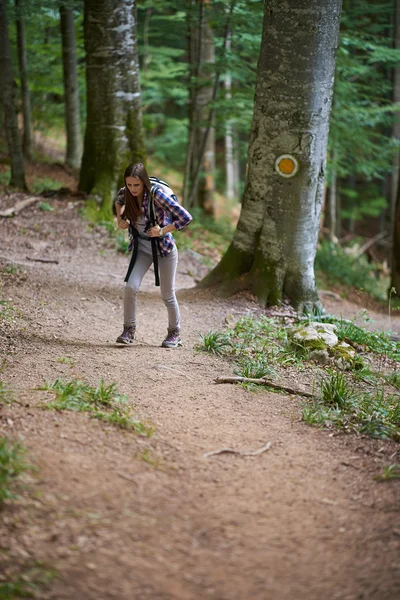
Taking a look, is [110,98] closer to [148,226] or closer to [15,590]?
[148,226]

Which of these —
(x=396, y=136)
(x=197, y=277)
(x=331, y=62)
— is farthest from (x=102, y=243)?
(x=396, y=136)

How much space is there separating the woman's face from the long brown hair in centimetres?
3

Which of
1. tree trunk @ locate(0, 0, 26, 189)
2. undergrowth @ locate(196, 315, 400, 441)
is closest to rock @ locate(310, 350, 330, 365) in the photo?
undergrowth @ locate(196, 315, 400, 441)

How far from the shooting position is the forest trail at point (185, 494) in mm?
2940

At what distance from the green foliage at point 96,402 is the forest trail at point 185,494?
0.12 metres

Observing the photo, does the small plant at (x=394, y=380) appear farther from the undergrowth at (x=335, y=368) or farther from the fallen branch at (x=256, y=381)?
the fallen branch at (x=256, y=381)

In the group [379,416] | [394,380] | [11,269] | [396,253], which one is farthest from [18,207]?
[379,416]

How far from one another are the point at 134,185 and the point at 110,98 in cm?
632

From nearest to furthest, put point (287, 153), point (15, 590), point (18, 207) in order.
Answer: point (15, 590) < point (287, 153) < point (18, 207)

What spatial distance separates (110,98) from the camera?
449 inches

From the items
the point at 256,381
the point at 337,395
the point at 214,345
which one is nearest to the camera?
the point at 337,395

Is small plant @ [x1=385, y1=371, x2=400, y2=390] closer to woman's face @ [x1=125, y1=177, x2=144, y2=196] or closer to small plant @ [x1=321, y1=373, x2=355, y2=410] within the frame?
small plant @ [x1=321, y1=373, x2=355, y2=410]

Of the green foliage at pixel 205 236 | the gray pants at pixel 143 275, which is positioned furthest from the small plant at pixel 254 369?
the green foliage at pixel 205 236

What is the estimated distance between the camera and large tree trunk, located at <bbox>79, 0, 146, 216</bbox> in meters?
11.0
